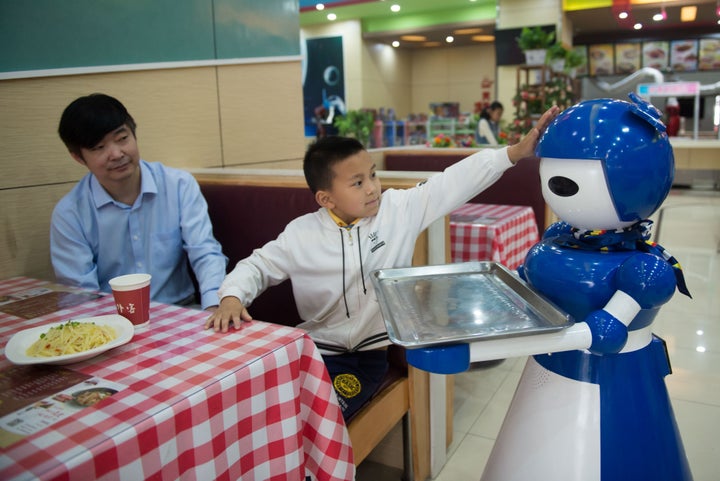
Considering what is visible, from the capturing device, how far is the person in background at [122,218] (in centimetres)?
184

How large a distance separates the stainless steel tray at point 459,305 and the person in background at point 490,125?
17.8 feet

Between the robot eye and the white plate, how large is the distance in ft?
3.18

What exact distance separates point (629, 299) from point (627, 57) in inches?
509

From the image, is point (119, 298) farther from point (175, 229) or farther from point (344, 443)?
point (175, 229)

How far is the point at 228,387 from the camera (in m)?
0.99

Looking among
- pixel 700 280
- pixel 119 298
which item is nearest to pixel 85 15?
pixel 119 298

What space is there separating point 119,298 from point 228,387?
1.40ft

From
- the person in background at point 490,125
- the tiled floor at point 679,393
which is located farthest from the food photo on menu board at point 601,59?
the tiled floor at point 679,393

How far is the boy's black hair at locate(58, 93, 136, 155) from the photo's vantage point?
1.81 metres

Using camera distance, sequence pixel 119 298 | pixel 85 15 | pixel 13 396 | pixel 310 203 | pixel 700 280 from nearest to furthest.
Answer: pixel 13 396
pixel 119 298
pixel 310 203
pixel 85 15
pixel 700 280

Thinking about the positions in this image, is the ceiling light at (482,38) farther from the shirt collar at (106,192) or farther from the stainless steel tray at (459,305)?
the stainless steel tray at (459,305)

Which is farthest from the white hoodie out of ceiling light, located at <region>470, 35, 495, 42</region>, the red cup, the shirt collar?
ceiling light, located at <region>470, 35, 495, 42</region>

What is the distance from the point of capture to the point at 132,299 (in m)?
1.24

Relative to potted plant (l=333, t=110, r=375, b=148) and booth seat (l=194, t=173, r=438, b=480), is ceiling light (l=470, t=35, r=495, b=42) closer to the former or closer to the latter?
potted plant (l=333, t=110, r=375, b=148)
